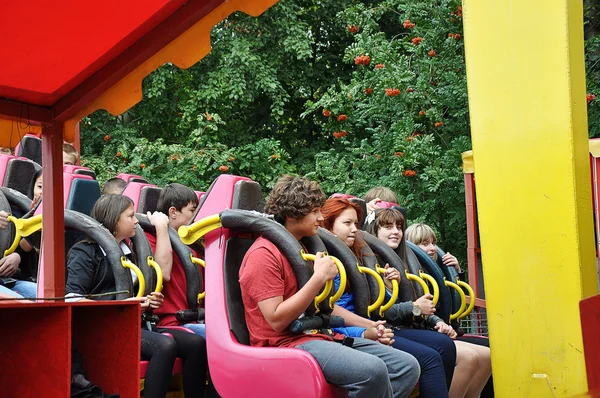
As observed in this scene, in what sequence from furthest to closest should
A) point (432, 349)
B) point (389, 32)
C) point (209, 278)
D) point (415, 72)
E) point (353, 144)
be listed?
1. point (389, 32)
2. point (353, 144)
3. point (415, 72)
4. point (432, 349)
5. point (209, 278)

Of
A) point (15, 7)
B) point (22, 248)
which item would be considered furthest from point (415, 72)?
point (15, 7)

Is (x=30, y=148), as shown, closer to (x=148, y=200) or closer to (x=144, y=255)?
(x=148, y=200)

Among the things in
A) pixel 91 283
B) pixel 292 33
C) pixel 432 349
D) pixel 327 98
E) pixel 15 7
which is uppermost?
pixel 292 33

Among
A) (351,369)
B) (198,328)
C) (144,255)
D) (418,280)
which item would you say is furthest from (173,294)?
(351,369)

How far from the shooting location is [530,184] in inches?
135

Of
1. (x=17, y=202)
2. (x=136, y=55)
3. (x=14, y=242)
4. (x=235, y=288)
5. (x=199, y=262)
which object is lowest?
(x=235, y=288)

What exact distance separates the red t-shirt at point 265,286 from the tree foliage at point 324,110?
5304 mm

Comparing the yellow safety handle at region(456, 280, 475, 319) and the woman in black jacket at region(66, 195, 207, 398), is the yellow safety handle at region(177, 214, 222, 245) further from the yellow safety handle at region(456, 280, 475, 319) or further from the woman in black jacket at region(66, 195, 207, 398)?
the yellow safety handle at region(456, 280, 475, 319)

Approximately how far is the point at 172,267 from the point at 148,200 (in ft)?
2.83

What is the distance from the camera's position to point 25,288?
4230 millimetres

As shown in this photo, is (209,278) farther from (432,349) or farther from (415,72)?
(415,72)

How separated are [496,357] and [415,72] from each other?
6414mm

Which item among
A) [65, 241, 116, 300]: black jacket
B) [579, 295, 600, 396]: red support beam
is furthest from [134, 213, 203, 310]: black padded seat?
[579, 295, 600, 396]: red support beam

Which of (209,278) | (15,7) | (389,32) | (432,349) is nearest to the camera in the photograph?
(15,7)
